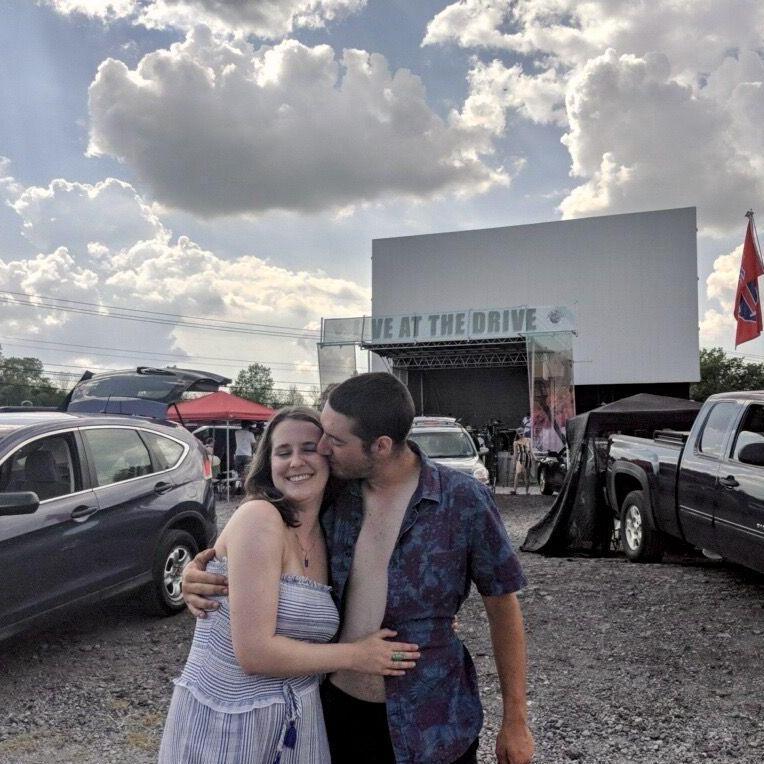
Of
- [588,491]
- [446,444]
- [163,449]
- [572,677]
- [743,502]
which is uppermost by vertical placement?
[163,449]

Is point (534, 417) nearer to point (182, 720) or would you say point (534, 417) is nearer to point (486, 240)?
point (486, 240)

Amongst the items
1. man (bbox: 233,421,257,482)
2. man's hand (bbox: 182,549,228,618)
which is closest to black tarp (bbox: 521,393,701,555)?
man's hand (bbox: 182,549,228,618)

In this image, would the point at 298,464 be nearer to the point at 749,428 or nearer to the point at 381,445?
the point at 381,445

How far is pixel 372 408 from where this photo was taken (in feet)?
5.90

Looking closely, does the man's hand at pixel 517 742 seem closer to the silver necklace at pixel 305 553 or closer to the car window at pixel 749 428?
the silver necklace at pixel 305 553

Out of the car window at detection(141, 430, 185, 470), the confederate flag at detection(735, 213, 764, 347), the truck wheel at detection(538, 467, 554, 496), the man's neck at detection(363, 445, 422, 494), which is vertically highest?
the confederate flag at detection(735, 213, 764, 347)

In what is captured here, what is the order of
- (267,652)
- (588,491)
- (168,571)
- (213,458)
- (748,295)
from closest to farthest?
1. (267,652)
2. (168,571)
3. (588,491)
4. (213,458)
5. (748,295)

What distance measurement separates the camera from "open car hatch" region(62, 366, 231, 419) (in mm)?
8945

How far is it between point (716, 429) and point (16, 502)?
5.55 meters

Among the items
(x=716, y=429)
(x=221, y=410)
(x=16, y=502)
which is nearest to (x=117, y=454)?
(x=16, y=502)

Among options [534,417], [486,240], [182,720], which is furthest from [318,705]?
[486,240]

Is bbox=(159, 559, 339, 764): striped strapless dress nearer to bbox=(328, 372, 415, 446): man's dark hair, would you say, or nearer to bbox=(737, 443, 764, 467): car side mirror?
bbox=(328, 372, 415, 446): man's dark hair

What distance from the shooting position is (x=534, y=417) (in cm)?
1902

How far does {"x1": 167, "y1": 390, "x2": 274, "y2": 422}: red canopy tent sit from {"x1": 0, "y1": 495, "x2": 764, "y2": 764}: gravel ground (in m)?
10.5
